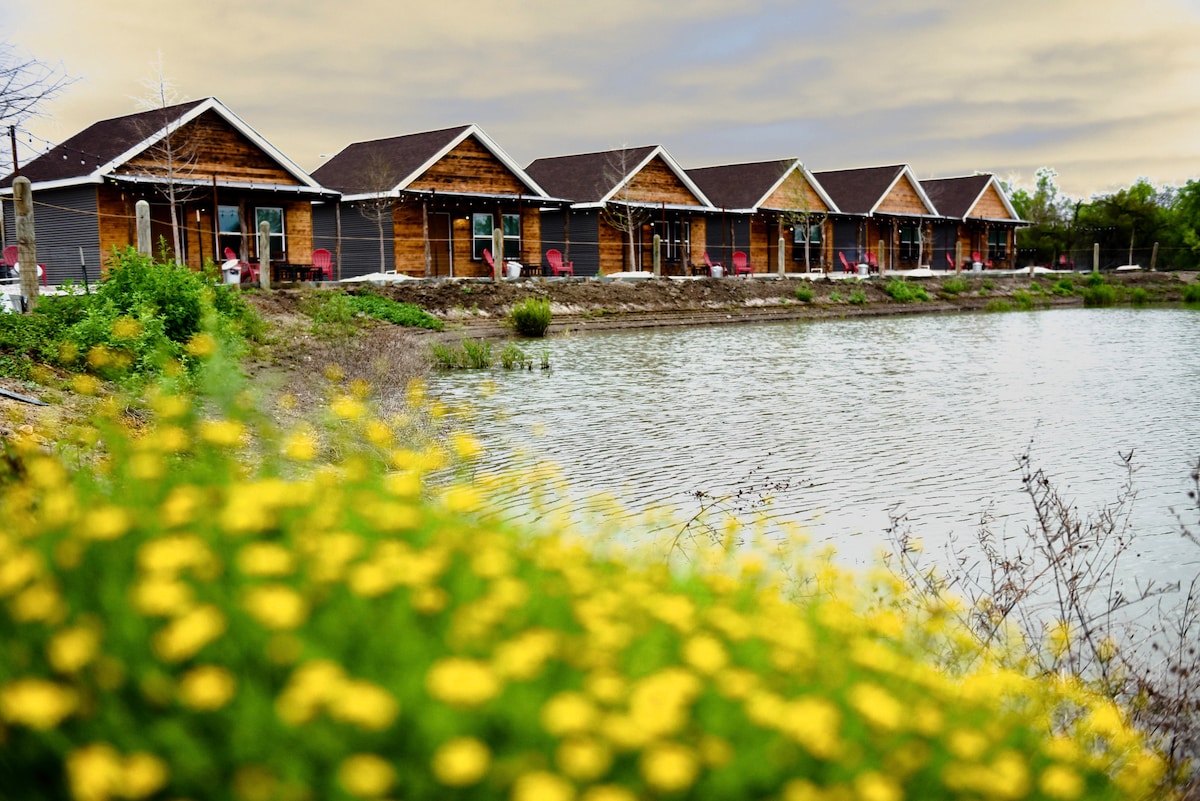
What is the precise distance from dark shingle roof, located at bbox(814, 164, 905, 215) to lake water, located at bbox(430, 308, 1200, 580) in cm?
2882

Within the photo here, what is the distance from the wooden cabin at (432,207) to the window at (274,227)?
6.95 ft

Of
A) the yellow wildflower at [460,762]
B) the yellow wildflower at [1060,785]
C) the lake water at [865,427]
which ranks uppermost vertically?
the yellow wildflower at [460,762]

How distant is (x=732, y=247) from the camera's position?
145ft

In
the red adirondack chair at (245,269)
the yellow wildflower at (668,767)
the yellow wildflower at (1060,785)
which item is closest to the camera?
the yellow wildflower at (668,767)

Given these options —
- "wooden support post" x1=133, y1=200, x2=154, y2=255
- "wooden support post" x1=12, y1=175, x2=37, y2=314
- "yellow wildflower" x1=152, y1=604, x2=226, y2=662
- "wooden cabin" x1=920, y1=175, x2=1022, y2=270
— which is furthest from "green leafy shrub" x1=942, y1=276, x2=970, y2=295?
"yellow wildflower" x1=152, y1=604, x2=226, y2=662

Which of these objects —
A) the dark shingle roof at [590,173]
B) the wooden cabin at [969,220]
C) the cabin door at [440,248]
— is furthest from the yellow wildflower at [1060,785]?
the wooden cabin at [969,220]

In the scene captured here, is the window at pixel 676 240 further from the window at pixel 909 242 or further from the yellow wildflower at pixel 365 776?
the yellow wildflower at pixel 365 776

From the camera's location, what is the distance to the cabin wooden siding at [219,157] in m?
27.1

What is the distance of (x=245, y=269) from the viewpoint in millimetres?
25578

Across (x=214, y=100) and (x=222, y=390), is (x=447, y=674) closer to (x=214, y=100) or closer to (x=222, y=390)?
(x=222, y=390)

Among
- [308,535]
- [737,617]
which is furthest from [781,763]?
[308,535]

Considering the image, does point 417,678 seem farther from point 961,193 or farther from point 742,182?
point 961,193

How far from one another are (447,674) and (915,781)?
1184mm

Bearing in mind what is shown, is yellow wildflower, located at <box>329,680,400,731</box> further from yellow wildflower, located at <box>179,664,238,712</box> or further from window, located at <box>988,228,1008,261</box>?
window, located at <box>988,228,1008,261</box>
